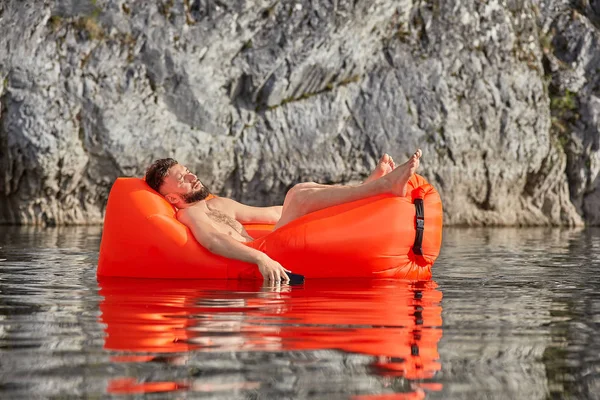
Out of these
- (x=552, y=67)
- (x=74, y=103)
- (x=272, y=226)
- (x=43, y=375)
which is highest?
(x=552, y=67)

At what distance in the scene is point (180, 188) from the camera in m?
7.34

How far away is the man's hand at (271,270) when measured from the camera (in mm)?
6449

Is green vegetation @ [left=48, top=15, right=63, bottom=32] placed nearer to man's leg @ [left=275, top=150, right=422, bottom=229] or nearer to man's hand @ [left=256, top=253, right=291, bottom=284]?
man's leg @ [left=275, top=150, right=422, bottom=229]

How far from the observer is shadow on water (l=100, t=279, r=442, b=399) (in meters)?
3.11

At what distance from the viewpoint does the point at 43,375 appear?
3205 millimetres

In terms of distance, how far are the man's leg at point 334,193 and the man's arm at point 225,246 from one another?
0.53 metres

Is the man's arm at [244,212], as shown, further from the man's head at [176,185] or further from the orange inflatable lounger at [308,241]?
the orange inflatable lounger at [308,241]

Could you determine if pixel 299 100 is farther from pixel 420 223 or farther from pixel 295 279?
pixel 295 279

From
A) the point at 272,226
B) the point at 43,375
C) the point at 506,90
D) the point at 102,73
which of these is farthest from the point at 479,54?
the point at 43,375

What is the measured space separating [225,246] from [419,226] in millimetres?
1365

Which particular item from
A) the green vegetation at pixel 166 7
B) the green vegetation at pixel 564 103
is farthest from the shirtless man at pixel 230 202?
the green vegetation at pixel 564 103

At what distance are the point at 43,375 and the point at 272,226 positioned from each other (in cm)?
489

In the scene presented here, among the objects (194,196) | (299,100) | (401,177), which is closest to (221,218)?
(194,196)

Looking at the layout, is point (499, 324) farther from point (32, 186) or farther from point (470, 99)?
point (470, 99)
